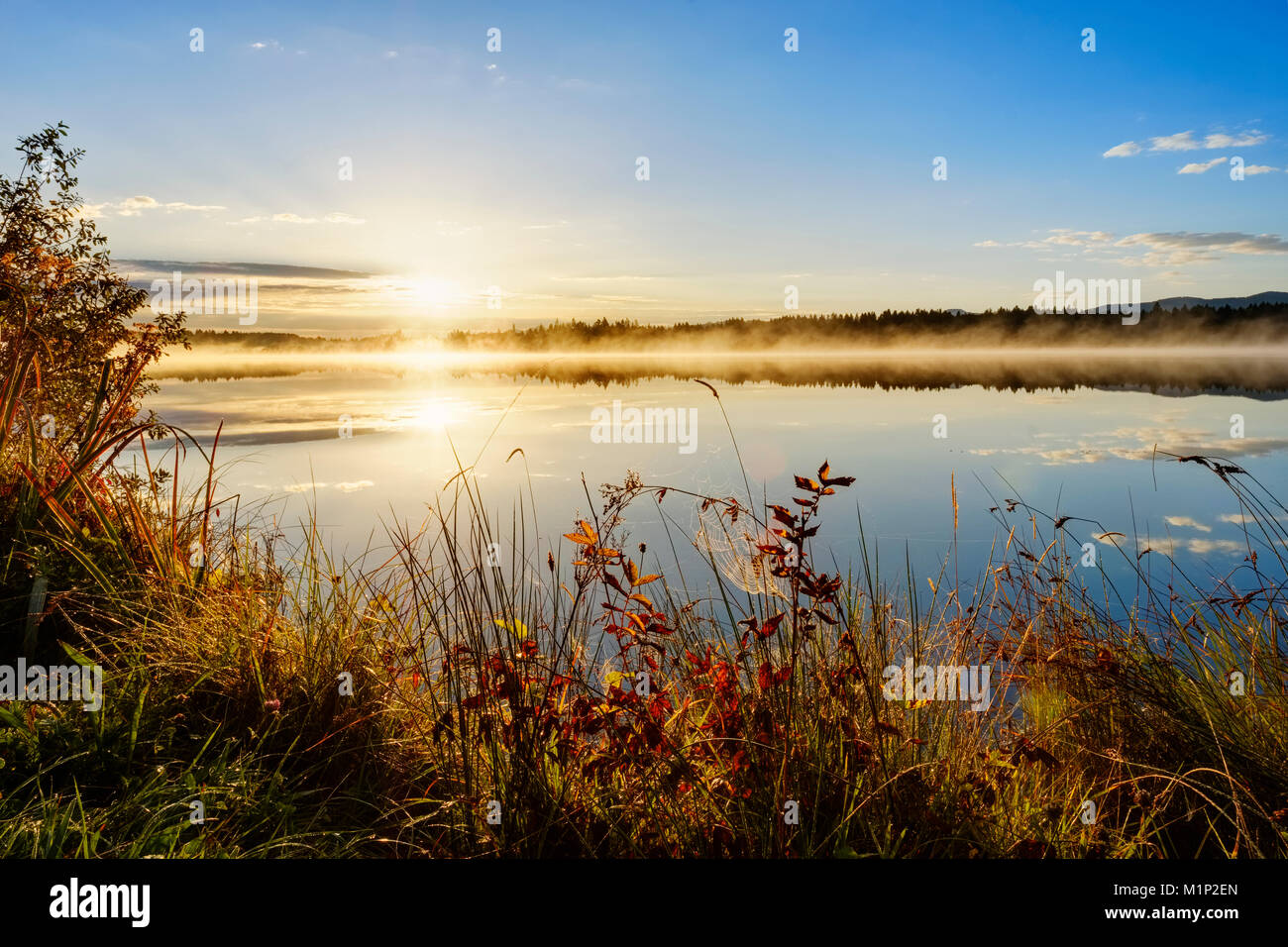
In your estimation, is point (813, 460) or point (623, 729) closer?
point (623, 729)

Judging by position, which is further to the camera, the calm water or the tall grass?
the calm water

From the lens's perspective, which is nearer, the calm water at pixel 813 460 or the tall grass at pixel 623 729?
the tall grass at pixel 623 729

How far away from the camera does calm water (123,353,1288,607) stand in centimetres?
785

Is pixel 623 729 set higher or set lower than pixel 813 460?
lower

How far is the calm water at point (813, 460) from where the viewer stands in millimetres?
7852

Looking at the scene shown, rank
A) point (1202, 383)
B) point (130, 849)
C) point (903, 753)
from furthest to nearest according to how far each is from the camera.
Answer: point (1202, 383), point (903, 753), point (130, 849)

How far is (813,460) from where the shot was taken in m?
11.8
